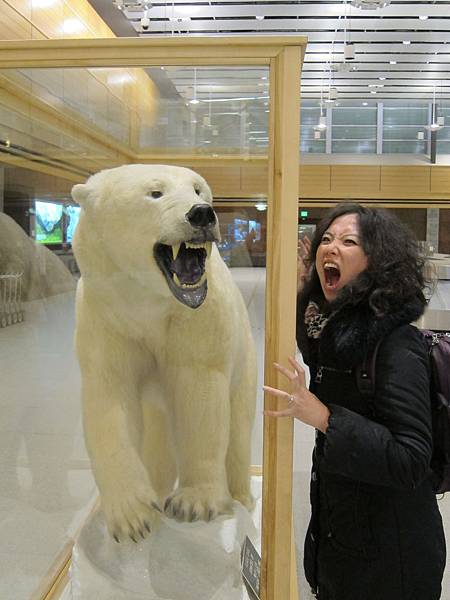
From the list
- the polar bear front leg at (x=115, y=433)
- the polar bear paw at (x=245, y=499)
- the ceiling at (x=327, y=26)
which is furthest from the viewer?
the ceiling at (x=327, y=26)

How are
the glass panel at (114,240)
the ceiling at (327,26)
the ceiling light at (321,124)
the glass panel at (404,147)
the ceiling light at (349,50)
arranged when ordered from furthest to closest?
the glass panel at (404,147) → the ceiling light at (321,124) → the ceiling light at (349,50) → the ceiling at (327,26) → the glass panel at (114,240)

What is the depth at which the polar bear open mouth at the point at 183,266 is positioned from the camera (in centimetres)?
116

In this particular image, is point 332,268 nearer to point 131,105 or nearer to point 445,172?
point 131,105

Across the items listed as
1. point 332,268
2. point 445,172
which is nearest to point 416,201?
point 445,172

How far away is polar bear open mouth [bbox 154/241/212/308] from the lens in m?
1.16

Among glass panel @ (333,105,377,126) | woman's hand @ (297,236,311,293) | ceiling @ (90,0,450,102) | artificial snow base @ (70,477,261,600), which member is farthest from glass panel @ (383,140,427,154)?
artificial snow base @ (70,477,261,600)

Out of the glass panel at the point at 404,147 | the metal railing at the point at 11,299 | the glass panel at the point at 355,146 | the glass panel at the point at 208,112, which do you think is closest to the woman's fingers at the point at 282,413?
the glass panel at the point at 208,112

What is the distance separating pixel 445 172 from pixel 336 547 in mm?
10742

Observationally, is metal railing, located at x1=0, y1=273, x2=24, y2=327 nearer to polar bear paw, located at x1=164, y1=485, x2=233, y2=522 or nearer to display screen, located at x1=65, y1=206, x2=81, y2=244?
display screen, located at x1=65, y1=206, x2=81, y2=244

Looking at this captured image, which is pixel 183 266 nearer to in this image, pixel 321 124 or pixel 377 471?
pixel 377 471

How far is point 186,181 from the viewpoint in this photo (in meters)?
1.19

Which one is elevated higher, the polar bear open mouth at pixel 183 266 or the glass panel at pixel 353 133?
A: the glass panel at pixel 353 133

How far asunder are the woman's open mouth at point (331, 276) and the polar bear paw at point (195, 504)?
1.87 feet

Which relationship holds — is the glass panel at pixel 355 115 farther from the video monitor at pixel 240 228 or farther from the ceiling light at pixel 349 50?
the video monitor at pixel 240 228
